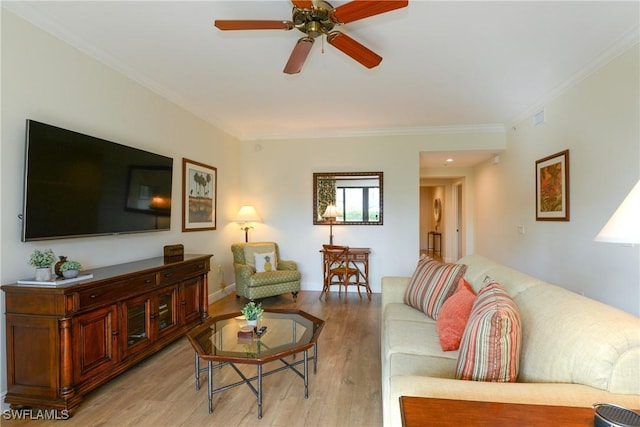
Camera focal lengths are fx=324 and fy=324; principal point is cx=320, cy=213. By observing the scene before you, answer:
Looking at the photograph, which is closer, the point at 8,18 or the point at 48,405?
the point at 48,405

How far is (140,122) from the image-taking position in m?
3.22

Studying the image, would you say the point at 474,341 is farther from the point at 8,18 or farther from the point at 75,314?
the point at 8,18

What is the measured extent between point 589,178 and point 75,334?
14.0 ft

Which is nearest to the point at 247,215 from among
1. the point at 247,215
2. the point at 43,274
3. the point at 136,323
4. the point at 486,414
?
the point at 247,215

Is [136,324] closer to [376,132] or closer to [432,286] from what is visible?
[432,286]

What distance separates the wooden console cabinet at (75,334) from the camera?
76.2 inches

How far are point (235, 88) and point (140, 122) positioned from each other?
1.03 meters

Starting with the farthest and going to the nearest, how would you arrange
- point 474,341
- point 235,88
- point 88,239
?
point 235,88, point 88,239, point 474,341

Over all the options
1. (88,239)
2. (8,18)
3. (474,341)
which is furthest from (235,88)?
(474,341)

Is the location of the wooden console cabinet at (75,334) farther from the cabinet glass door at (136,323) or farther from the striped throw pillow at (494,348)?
the striped throw pillow at (494,348)

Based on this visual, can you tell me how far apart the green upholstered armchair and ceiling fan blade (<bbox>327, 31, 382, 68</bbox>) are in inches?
119

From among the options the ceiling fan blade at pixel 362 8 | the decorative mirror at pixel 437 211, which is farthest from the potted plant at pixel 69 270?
the decorative mirror at pixel 437 211

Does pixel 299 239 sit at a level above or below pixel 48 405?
above

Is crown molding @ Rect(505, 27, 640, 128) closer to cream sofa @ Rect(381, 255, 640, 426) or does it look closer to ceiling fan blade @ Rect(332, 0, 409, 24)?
ceiling fan blade @ Rect(332, 0, 409, 24)
